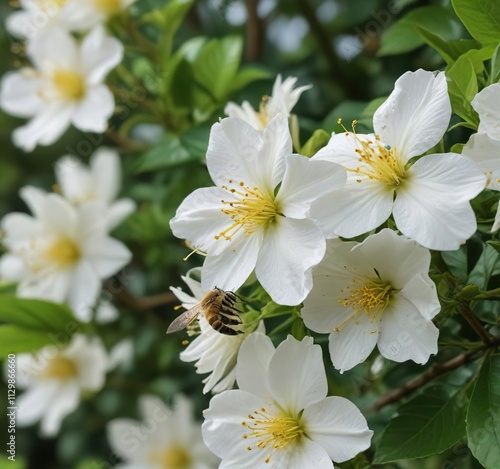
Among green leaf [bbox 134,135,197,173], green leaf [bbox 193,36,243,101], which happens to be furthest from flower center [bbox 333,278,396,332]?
green leaf [bbox 193,36,243,101]

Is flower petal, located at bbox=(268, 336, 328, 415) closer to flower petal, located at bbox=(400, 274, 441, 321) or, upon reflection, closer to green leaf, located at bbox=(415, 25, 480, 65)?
flower petal, located at bbox=(400, 274, 441, 321)

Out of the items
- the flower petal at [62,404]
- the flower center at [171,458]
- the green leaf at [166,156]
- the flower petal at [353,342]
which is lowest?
the flower center at [171,458]

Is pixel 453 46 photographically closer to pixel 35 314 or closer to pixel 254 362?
pixel 254 362

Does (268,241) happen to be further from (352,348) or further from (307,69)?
(307,69)

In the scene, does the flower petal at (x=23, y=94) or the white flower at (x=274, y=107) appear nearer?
the white flower at (x=274, y=107)

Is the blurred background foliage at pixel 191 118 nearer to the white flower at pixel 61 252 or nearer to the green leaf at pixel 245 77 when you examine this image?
the green leaf at pixel 245 77

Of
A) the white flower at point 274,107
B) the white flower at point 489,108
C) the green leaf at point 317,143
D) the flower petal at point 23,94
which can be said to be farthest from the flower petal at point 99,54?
the white flower at point 489,108

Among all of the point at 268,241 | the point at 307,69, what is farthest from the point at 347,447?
the point at 307,69
